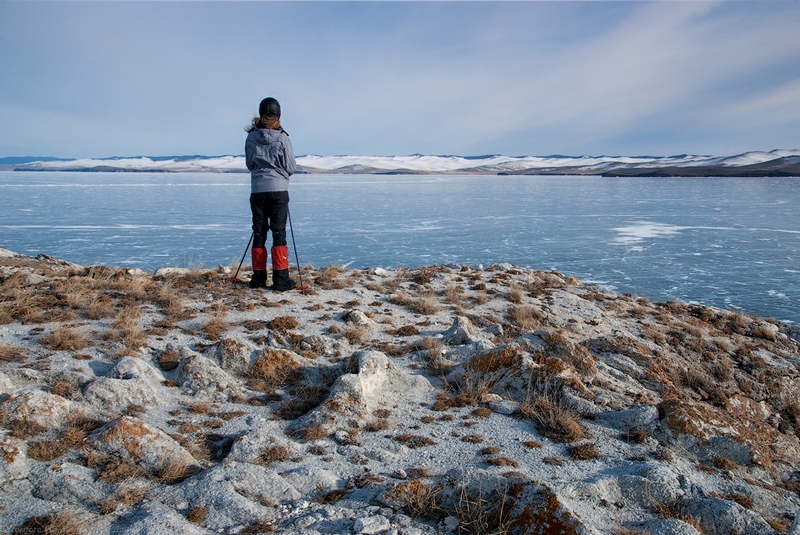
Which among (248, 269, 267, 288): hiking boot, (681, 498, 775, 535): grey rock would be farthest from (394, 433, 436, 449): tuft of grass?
(248, 269, 267, 288): hiking boot

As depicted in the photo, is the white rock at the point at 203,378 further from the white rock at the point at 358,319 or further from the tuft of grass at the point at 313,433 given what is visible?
the white rock at the point at 358,319

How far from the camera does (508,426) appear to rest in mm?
4422

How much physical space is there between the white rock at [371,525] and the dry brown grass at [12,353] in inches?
160

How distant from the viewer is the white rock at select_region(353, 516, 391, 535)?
9.67ft

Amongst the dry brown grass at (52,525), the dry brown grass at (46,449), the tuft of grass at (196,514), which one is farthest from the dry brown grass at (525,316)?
the dry brown grass at (52,525)

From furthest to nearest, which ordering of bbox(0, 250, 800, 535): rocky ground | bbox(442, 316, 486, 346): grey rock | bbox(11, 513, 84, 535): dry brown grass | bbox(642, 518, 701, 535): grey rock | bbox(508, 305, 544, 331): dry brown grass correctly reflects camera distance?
bbox(508, 305, 544, 331): dry brown grass → bbox(442, 316, 486, 346): grey rock → bbox(0, 250, 800, 535): rocky ground → bbox(642, 518, 701, 535): grey rock → bbox(11, 513, 84, 535): dry brown grass

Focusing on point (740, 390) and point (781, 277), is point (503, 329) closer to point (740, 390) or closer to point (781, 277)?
point (740, 390)

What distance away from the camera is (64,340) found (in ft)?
17.5

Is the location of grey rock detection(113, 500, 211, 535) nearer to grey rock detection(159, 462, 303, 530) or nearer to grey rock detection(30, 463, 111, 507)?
grey rock detection(159, 462, 303, 530)

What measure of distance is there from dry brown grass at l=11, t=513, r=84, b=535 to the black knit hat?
550 centimetres

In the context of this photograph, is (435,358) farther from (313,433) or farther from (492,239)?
(492,239)

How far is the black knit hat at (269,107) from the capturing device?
7008 mm

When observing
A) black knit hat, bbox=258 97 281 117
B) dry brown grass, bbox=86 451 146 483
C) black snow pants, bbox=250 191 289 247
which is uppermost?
black knit hat, bbox=258 97 281 117

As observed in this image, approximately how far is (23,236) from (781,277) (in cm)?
2560
